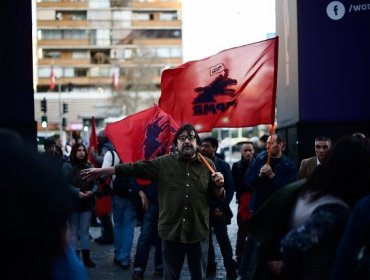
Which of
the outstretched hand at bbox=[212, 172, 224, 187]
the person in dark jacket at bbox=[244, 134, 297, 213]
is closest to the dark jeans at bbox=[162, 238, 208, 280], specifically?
the outstretched hand at bbox=[212, 172, 224, 187]

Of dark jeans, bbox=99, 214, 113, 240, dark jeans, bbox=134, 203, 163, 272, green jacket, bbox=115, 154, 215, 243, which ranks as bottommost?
dark jeans, bbox=99, 214, 113, 240

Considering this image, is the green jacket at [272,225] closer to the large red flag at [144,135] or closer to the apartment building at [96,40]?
the large red flag at [144,135]

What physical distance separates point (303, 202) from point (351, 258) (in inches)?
16.5

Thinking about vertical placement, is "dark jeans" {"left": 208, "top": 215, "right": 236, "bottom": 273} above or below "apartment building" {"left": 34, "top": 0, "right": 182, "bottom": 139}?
below

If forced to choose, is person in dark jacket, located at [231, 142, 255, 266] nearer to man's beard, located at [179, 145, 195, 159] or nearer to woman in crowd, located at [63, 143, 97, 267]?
woman in crowd, located at [63, 143, 97, 267]

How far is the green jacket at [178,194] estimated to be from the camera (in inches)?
239

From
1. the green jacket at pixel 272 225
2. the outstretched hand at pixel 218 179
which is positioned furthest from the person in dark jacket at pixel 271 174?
the green jacket at pixel 272 225

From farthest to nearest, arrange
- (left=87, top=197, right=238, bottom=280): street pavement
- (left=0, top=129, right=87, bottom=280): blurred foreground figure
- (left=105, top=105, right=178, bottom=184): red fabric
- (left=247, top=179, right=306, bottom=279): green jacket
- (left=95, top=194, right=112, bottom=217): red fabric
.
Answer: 1. (left=95, top=194, right=112, bottom=217): red fabric
2. (left=87, top=197, right=238, bottom=280): street pavement
3. (left=105, top=105, right=178, bottom=184): red fabric
4. (left=247, top=179, right=306, bottom=279): green jacket
5. (left=0, top=129, right=87, bottom=280): blurred foreground figure

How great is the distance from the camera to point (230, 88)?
8.06 metres

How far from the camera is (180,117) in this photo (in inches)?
325

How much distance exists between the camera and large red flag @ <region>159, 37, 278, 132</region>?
25.8ft

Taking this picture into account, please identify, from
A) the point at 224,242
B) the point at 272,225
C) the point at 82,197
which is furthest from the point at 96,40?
the point at 272,225

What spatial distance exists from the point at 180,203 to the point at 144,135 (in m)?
2.21

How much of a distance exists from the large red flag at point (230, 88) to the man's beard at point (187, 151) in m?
1.63
